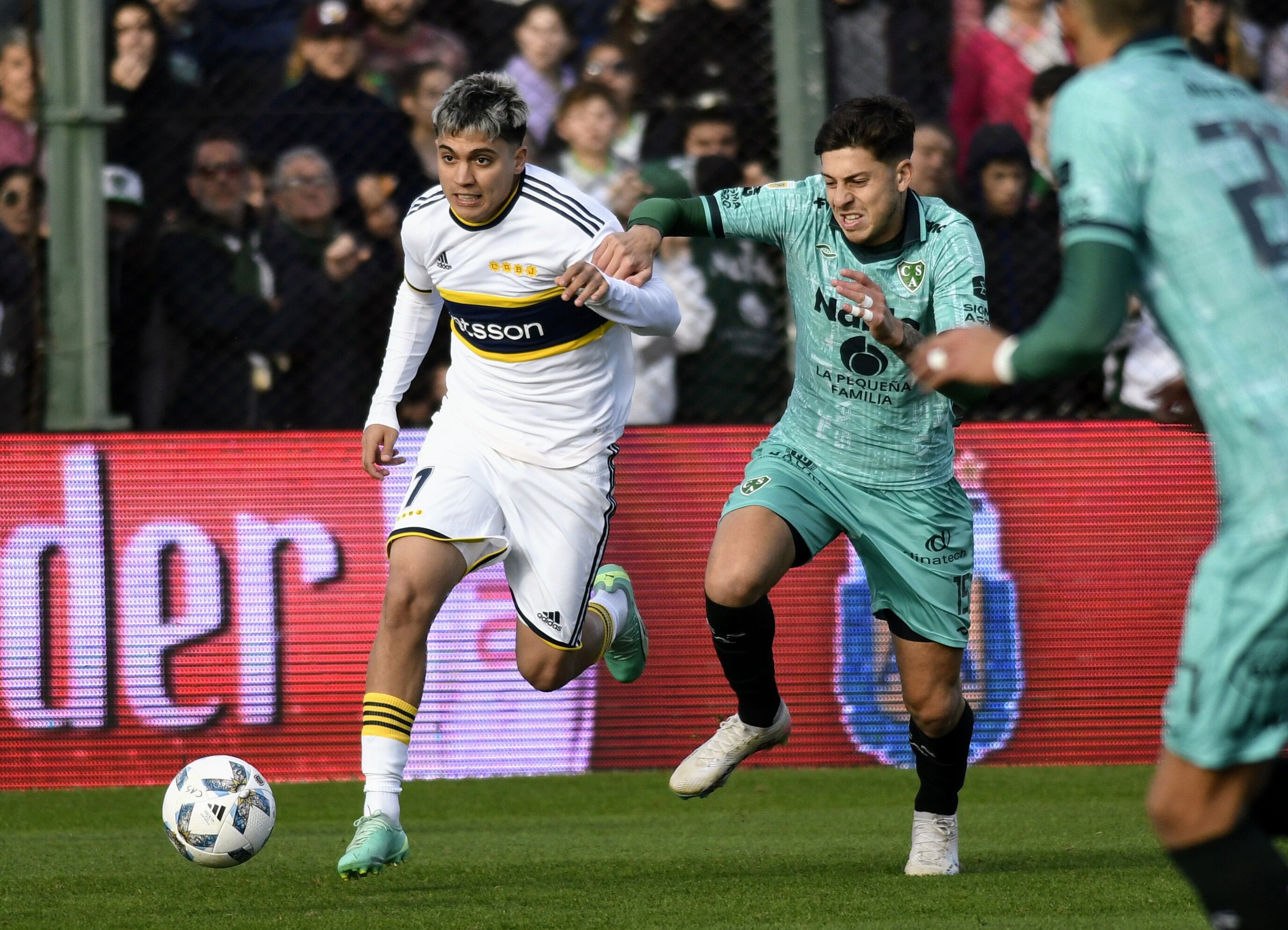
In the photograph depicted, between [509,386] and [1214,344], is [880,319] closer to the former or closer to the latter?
[1214,344]

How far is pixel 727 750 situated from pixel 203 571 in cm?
327

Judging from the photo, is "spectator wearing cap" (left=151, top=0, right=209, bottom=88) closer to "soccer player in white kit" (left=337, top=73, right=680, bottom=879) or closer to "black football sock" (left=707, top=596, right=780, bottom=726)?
"soccer player in white kit" (left=337, top=73, right=680, bottom=879)

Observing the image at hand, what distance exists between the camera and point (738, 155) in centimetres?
807

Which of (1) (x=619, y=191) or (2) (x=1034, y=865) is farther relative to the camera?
(1) (x=619, y=191)

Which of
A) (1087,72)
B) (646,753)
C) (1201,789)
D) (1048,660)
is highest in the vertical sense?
(1087,72)

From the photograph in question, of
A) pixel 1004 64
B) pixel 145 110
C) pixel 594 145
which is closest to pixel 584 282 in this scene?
pixel 594 145

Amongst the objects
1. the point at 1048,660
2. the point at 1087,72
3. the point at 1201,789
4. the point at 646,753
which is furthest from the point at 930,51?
the point at 1201,789

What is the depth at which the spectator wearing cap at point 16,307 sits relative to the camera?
7.82 metres

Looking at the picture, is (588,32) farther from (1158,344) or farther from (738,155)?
(1158,344)

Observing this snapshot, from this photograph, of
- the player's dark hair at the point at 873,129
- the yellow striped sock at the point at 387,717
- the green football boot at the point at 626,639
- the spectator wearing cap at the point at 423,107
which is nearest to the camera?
the yellow striped sock at the point at 387,717

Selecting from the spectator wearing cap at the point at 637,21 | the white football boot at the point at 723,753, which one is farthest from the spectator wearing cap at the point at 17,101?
the white football boot at the point at 723,753

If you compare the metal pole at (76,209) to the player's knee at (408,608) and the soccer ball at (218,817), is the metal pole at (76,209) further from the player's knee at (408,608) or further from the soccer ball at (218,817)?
the player's knee at (408,608)

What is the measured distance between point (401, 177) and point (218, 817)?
4003 millimetres

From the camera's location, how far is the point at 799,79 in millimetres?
7910
